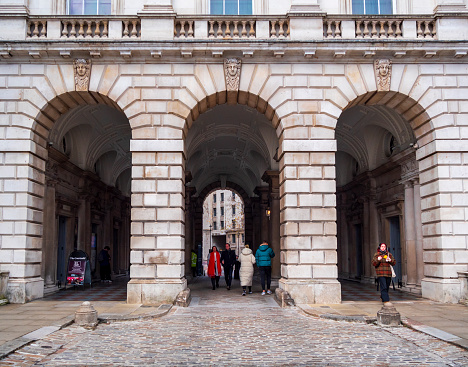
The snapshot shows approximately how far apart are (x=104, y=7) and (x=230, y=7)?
382cm

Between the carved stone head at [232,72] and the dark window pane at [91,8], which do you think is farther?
the dark window pane at [91,8]

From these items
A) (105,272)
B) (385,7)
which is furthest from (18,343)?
(105,272)

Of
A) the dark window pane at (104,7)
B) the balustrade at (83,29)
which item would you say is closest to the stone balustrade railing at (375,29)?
the balustrade at (83,29)

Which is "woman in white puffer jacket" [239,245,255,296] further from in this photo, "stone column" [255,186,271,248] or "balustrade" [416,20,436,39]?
"stone column" [255,186,271,248]

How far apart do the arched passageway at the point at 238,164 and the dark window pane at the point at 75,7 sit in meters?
5.71

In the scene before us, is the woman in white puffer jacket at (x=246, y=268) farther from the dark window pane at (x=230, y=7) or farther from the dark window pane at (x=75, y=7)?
the dark window pane at (x=75, y=7)

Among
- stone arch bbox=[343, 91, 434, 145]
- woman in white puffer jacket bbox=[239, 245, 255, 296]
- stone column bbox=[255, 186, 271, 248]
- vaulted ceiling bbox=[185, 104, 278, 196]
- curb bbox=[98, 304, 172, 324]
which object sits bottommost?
curb bbox=[98, 304, 172, 324]

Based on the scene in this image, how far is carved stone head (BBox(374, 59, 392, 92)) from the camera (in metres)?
13.9

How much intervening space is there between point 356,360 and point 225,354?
1924 mm

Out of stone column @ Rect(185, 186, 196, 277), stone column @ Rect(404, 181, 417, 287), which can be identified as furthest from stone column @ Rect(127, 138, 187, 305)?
stone column @ Rect(185, 186, 196, 277)

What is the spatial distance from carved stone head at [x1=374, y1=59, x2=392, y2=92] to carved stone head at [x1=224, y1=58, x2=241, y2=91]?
387 cm

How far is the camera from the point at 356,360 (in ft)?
23.4

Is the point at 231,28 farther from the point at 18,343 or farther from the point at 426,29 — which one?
the point at 18,343

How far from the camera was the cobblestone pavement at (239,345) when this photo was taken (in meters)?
7.13
